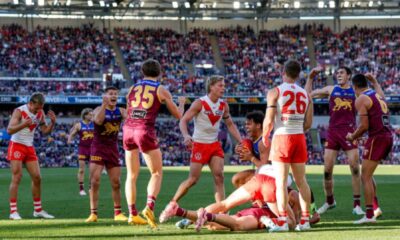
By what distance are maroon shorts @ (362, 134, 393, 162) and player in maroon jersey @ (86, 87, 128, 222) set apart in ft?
14.9

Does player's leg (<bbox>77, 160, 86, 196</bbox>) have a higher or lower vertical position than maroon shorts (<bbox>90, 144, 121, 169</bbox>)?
lower

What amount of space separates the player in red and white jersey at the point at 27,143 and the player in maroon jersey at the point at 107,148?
138 centimetres

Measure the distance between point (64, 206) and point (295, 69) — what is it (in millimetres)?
8859

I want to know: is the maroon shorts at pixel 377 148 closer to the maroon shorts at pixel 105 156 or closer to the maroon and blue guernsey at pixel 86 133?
the maroon shorts at pixel 105 156

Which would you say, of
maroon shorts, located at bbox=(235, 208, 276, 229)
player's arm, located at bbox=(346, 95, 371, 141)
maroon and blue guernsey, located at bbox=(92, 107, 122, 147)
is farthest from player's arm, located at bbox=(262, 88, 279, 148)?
maroon and blue guernsey, located at bbox=(92, 107, 122, 147)

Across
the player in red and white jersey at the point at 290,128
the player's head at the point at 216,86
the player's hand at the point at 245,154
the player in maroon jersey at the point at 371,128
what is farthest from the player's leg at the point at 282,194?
the player in maroon jersey at the point at 371,128

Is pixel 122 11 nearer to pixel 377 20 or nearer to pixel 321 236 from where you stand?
pixel 377 20

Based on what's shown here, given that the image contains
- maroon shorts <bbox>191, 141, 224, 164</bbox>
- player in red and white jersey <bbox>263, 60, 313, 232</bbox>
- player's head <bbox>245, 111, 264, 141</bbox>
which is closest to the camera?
player in red and white jersey <bbox>263, 60, 313, 232</bbox>

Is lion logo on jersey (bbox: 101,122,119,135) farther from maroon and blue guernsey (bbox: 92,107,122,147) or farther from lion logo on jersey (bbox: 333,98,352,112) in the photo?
lion logo on jersey (bbox: 333,98,352,112)

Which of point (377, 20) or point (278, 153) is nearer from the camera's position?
point (278, 153)

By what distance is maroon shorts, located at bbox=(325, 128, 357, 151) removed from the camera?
17.1 m

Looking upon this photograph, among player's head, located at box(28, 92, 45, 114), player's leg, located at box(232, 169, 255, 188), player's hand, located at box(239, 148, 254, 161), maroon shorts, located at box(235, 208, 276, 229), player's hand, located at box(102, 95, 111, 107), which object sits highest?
player's hand, located at box(102, 95, 111, 107)

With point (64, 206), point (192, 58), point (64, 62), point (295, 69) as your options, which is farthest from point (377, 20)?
point (295, 69)

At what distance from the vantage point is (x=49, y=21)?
7156cm
